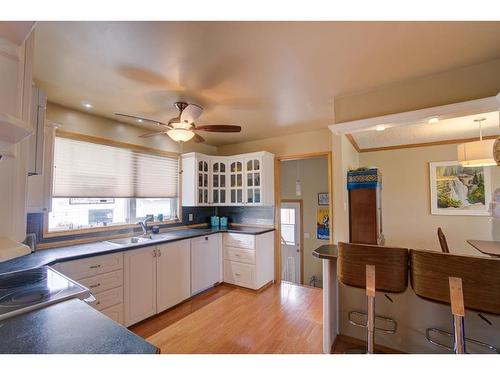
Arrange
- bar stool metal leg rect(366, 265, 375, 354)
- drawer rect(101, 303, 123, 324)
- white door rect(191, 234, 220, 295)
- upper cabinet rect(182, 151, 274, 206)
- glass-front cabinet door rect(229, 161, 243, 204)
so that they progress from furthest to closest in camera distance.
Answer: glass-front cabinet door rect(229, 161, 243, 204) < upper cabinet rect(182, 151, 274, 206) < white door rect(191, 234, 220, 295) < drawer rect(101, 303, 123, 324) < bar stool metal leg rect(366, 265, 375, 354)

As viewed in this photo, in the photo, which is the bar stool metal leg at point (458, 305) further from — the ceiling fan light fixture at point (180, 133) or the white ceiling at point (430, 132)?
the ceiling fan light fixture at point (180, 133)

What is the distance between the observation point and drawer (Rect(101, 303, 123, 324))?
2.22 meters

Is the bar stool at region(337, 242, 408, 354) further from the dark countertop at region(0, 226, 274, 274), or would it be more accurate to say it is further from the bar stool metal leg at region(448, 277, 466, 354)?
the dark countertop at region(0, 226, 274, 274)

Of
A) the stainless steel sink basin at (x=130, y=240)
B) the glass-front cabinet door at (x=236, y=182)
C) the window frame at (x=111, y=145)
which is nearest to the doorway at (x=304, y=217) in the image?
the glass-front cabinet door at (x=236, y=182)

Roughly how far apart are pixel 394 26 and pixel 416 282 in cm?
158

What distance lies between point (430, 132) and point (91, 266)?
4359mm

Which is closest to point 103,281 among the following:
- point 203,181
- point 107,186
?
point 107,186

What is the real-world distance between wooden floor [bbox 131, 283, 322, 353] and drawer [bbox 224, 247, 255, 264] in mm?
459

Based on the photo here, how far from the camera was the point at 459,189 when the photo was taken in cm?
349

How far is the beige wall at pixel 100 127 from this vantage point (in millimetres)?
2473

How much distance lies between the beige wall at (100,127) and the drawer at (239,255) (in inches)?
72.5

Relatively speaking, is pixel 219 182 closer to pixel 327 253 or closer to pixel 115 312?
pixel 115 312

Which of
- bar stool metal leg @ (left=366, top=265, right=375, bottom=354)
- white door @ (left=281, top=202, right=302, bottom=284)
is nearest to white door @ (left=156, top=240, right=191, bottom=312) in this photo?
bar stool metal leg @ (left=366, top=265, right=375, bottom=354)

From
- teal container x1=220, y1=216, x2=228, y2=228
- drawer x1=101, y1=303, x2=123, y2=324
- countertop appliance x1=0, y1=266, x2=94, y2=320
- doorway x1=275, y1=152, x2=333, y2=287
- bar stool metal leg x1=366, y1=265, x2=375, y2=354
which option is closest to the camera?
countertop appliance x1=0, y1=266, x2=94, y2=320
